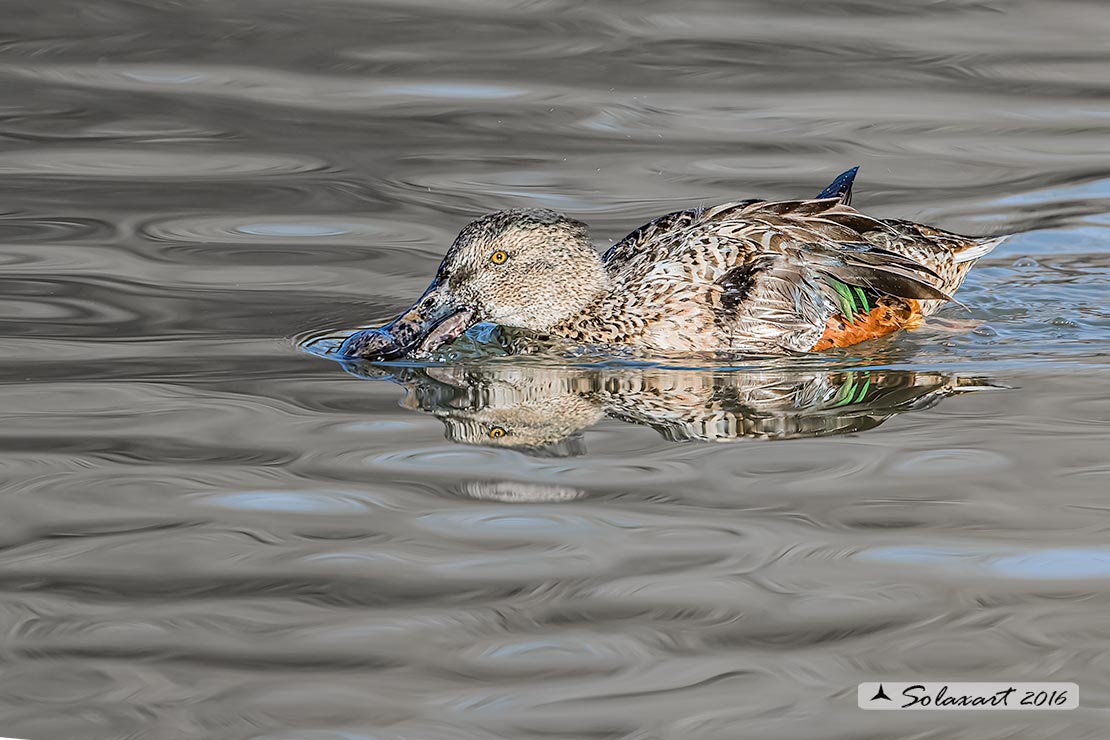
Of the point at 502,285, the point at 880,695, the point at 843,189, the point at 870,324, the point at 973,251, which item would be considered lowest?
the point at 880,695

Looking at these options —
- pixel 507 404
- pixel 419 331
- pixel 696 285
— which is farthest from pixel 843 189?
pixel 507 404

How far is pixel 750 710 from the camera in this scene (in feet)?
14.0

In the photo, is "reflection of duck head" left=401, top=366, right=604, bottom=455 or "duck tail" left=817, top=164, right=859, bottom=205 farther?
"duck tail" left=817, top=164, right=859, bottom=205

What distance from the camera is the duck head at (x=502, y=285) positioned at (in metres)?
7.47

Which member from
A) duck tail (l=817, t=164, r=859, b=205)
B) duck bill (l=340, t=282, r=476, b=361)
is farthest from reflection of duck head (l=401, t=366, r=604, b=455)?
duck tail (l=817, t=164, r=859, b=205)

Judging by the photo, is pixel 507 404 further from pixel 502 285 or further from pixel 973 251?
pixel 973 251

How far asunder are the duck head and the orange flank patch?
1084 mm

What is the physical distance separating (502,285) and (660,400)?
3.99 feet

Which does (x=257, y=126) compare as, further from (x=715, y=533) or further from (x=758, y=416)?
(x=715, y=533)

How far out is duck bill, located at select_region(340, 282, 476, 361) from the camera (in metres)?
7.41

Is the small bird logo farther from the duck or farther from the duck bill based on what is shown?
the duck bill

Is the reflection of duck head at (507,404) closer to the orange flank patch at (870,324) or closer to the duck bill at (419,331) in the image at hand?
the duck bill at (419,331)

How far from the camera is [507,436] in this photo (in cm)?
634

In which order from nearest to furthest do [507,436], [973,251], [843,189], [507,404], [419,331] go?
1. [507,436]
2. [507,404]
3. [419,331]
4. [973,251]
5. [843,189]
